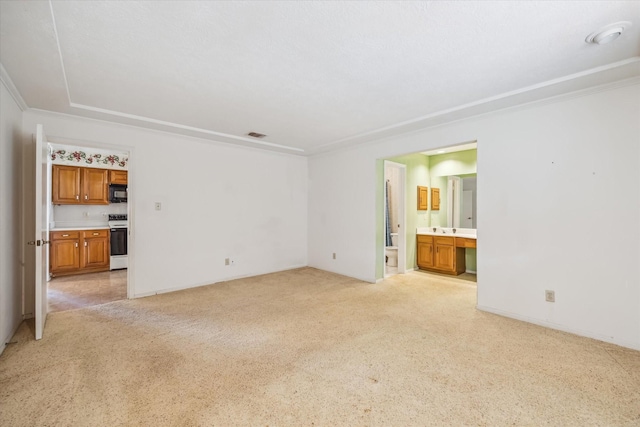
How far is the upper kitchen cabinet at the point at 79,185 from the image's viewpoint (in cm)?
545

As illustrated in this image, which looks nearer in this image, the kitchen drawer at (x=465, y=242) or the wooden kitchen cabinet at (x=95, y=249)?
the kitchen drawer at (x=465, y=242)

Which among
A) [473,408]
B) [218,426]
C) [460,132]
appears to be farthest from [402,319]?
[460,132]

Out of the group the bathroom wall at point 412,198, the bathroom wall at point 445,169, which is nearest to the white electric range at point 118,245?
the bathroom wall at point 412,198

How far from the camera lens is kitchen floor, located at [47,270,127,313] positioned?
3.80 m

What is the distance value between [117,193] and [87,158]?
866 mm

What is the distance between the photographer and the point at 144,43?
79.1 inches

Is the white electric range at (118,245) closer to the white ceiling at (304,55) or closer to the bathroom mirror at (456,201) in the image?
the white ceiling at (304,55)

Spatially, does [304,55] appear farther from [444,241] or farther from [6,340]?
[444,241]

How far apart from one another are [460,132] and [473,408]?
3.13m

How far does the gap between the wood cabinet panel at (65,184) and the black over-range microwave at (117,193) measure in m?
0.54

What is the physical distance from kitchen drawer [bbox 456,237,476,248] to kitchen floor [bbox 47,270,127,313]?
18.2 ft

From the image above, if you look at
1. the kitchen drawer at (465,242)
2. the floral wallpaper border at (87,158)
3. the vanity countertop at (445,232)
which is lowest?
the kitchen drawer at (465,242)

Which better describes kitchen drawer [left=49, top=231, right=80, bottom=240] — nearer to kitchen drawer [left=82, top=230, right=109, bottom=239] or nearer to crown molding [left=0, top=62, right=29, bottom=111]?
kitchen drawer [left=82, top=230, right=109, bottom=239]

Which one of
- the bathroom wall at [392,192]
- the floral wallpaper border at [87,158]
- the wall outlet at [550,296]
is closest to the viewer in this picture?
the wall outlet at [550,296]
